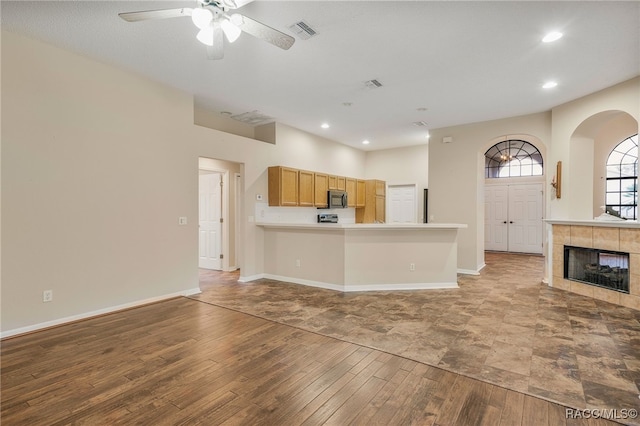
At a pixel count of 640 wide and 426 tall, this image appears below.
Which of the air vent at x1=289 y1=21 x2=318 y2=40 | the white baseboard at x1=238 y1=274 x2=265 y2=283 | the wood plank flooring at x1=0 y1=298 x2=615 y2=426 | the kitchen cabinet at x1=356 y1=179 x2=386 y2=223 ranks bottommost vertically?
the wood plank flooring at x1=0 y1=298 x2=615 y2=426

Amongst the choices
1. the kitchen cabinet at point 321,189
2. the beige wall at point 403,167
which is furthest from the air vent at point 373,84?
the beige wall at point 403,167

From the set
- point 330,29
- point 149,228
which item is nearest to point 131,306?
point 149,228

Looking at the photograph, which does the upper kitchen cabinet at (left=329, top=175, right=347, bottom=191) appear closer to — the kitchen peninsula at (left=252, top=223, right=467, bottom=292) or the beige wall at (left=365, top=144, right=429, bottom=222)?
the beige wall at (left=365, top=144, right=429, bottom=222)

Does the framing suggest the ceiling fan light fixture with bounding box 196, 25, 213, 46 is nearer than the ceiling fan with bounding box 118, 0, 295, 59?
No


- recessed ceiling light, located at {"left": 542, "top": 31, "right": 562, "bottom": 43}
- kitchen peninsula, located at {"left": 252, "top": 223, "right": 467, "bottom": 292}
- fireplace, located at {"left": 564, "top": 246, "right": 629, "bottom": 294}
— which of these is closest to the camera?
recessed ceiling light, located at {"left": 542, "top": 31, "right": 562, "bottom": 43}

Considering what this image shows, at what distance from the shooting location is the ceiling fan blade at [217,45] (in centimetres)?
246

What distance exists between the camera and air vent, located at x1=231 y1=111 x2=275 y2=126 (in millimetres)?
5660

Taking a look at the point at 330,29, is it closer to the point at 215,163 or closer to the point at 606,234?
the point at 215,163

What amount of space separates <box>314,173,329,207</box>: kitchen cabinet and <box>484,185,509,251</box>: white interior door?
5.41 metres

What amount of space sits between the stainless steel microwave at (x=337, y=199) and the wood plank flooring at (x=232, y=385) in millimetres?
4275

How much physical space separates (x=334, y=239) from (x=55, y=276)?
11.5 feet

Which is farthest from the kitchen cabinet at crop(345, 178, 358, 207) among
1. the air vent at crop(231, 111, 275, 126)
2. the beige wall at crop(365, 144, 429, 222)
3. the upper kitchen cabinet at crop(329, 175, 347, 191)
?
the air vent at crop(231, 111, 275, 126)

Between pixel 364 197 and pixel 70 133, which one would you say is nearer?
pixel 70 133

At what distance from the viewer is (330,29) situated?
9.71ft
